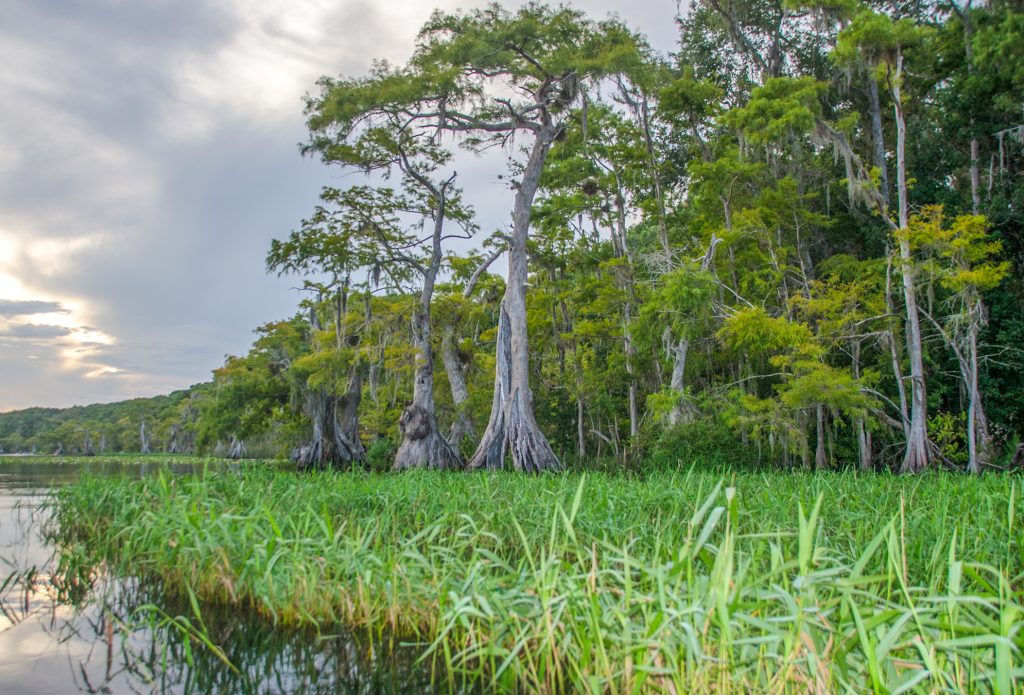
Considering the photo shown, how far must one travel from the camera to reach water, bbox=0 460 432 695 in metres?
3.58

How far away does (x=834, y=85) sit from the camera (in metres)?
19.5

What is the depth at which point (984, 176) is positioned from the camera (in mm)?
17812

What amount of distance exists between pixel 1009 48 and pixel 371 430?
24158mm

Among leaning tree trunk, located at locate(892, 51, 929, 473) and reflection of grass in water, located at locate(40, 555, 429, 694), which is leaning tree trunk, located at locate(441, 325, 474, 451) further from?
reflection of grass in water, located at locate(40, 555, 429, 694)

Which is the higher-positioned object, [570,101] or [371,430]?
[570,101]

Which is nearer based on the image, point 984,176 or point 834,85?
point 984,176

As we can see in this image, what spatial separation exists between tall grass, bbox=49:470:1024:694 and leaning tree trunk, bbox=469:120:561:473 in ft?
16.6

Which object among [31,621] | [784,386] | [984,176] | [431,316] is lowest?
[31,621]

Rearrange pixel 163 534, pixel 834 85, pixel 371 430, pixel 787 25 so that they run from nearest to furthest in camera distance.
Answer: pixel 163 534
pixel 834 85
pixel 787 25
pixel 371 430

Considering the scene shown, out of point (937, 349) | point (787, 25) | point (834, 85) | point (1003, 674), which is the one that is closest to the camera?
point (1003, 674)

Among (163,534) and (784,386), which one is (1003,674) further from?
(784,386)

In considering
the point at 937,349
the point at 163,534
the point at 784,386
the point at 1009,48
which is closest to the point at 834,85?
the point at 1009,48

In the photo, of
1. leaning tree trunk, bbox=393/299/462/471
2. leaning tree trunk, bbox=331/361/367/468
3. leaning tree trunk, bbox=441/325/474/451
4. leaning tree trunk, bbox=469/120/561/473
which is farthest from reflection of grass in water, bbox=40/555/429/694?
leaning tree trunk, bbox=331/361/367/468

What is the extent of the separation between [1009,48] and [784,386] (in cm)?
903
